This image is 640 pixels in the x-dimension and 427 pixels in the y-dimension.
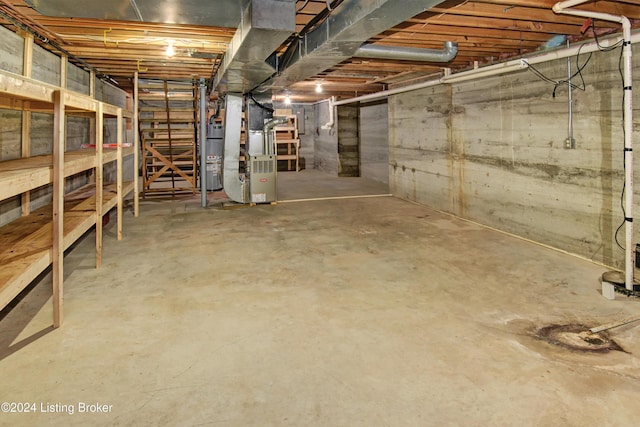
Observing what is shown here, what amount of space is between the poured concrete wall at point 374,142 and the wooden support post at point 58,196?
23.5ft

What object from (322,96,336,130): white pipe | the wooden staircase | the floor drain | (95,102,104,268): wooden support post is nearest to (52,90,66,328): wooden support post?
Answer: (95,102,104,268): wooden support post

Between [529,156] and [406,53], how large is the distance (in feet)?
5.46

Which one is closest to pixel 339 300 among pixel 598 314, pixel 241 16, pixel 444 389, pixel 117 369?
pixel 444 389

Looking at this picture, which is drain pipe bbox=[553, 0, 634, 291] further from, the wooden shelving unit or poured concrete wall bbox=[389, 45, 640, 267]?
the wooden shelving unit

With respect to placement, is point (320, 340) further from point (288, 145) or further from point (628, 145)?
point (288, 145)

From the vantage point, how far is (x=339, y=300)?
270 centimetres

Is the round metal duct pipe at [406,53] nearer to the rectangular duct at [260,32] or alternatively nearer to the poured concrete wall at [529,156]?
the poured concrete wall at [529,156]

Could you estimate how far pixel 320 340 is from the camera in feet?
7.09

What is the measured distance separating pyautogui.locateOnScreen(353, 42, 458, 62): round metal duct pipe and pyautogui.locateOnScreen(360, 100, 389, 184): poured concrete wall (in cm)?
443

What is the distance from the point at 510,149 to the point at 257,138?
3.55 meters

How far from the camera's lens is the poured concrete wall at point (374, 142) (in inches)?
351

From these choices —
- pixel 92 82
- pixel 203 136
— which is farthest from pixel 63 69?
pixel 203 136

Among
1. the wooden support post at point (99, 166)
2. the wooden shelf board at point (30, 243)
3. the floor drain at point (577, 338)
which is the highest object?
the wooden support post at point (99, 166)

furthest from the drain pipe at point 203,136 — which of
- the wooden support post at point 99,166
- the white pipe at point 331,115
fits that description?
the white pipe at point 331,115
